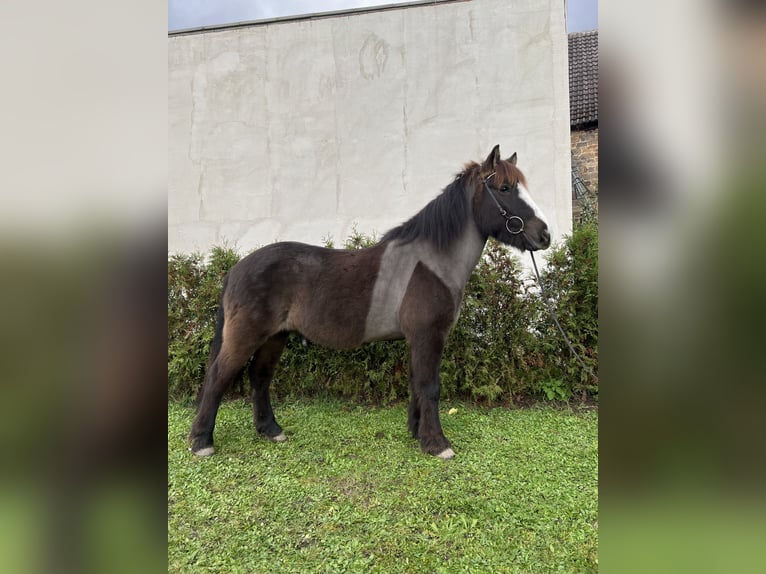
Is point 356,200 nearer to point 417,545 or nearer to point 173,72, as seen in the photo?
point 173,72

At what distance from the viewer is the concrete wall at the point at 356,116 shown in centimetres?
561

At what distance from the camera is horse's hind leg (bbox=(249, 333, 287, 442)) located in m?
3.14

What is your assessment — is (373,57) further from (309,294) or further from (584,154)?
(584,154)

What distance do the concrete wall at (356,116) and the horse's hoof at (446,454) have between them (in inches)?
154

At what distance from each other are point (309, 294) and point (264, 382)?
876mm

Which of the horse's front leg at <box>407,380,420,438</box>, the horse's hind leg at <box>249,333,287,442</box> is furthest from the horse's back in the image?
the horse's front leg at <box>407,380,420,438</box>

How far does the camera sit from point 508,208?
2676 millimetres

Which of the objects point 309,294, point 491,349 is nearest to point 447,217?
point 309,294
